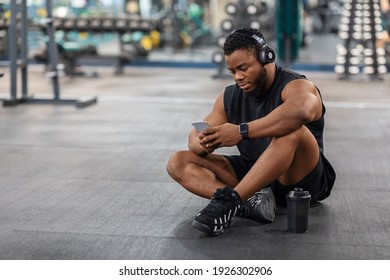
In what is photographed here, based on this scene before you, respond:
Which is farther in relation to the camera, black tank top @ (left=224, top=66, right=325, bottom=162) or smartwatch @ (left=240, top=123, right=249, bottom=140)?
black tank top @ (left=224, top=66, right=325, bottom=162)

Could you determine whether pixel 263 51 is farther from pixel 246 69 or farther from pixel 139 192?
pixel 139 192

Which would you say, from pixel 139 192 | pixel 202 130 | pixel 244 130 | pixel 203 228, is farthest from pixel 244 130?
pixel 139 192

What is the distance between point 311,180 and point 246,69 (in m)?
0.60

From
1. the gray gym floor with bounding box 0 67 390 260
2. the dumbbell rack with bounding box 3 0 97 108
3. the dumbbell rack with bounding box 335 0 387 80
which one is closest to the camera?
the gray gym floor with bounding box 0 67 390 260

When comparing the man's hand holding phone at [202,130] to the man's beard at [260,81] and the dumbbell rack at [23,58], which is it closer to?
the man's beard at [260,81]

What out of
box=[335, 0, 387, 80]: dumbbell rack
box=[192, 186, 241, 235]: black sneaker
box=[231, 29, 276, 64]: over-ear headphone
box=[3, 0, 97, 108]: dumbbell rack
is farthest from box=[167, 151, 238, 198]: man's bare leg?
box=[335, 0, 387, 80]: dumbbell rack

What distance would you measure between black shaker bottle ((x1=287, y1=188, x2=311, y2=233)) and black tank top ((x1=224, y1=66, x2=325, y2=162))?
339 mm

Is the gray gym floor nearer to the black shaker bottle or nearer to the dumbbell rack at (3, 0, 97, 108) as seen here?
the black shaker bottle

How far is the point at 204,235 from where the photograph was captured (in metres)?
3.08

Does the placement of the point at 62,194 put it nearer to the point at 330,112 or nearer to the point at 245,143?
the point at 245,143

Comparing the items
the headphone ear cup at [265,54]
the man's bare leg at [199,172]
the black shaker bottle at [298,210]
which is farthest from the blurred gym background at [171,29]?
the black shaker bottle at [298,210]

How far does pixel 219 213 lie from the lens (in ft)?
9.91

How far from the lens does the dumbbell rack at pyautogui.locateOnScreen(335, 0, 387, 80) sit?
33.3 ft
